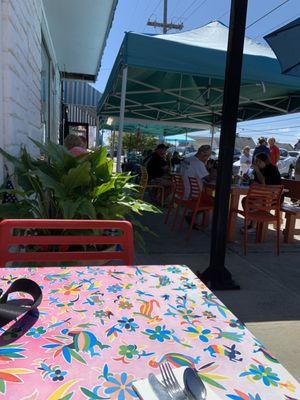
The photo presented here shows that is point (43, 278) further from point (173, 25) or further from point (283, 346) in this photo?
point (173, 25)

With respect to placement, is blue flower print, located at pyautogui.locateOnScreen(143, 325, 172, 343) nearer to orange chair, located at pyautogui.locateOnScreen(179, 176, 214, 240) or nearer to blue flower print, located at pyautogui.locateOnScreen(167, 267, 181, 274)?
blue flower print, located at pyautogui.locateOnScreen(167, 267, 181, 274)

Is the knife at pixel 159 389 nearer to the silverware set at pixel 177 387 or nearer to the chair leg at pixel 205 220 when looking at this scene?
the silverware set at pixel 177 387

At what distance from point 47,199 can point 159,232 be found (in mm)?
3206

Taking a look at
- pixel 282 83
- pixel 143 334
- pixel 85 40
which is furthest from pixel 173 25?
pixel 143 334

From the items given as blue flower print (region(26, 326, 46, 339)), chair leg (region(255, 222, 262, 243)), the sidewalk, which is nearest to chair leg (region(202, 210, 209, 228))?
the sidewalk

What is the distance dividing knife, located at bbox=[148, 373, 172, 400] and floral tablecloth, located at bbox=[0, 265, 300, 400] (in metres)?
0.04

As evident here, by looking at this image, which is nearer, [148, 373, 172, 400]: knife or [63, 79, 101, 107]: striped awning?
[148, 373, 172, 400]: knife

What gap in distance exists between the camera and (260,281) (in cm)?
390

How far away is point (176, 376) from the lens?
89 centimetres

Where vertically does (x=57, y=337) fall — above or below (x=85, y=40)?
below

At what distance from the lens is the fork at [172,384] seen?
0.84 meters

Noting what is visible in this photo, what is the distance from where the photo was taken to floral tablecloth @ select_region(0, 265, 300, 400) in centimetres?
84

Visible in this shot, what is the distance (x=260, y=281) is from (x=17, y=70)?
3091 millimetres

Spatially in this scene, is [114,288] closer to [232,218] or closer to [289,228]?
[232,218]
